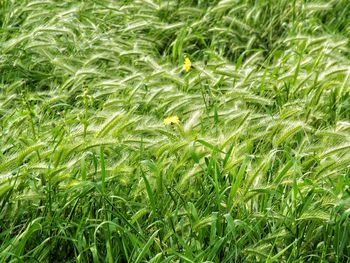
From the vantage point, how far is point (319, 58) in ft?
14.8

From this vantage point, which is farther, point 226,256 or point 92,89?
point 92,89

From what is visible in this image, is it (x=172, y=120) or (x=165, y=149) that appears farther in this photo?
(x=172, y=120)

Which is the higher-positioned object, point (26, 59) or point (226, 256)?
point (226, 256)

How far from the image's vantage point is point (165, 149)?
3.40 m

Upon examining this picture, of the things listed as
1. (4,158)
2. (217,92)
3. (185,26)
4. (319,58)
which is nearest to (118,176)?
(4,158)

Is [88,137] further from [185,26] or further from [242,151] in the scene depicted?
[185,26]

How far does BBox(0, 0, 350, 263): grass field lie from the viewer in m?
3.07

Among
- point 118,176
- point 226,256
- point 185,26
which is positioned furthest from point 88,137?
point 185,26

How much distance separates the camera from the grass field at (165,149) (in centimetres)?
307

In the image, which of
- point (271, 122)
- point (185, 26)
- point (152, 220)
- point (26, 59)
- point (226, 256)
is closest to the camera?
point (226, 256)

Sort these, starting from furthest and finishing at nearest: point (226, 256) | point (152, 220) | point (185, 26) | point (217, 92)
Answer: point (185, 26)
point (217, 92)
point (152, 220)
point (226, 256)

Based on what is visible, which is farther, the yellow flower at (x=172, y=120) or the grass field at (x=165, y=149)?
the yellow flower at (x=172, y=120)

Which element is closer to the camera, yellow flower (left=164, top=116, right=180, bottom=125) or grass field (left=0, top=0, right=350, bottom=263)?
grass field (left=0, top=0, right=350, bottom=263)

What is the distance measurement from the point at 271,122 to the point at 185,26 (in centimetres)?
161
